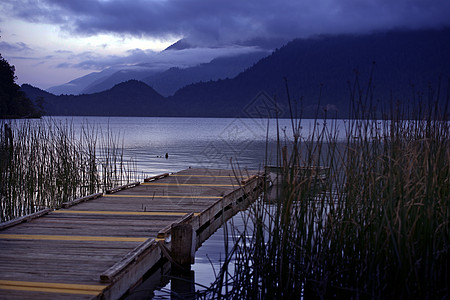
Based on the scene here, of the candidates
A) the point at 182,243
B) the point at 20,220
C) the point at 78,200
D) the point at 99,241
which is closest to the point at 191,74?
the point at 78,200

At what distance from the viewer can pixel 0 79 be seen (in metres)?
31.1

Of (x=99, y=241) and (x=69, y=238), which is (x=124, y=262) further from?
(x=69, y=238)

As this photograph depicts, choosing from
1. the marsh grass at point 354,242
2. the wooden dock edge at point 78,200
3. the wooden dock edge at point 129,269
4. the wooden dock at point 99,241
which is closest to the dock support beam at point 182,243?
the wooden dock at point 99,241

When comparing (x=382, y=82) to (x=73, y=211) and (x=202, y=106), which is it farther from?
(x=73, y=211)

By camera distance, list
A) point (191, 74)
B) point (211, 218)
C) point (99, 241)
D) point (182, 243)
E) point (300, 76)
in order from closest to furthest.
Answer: point (99, 241), point (182, 243), point (211, 218), point (300, 76), point (191, 74)

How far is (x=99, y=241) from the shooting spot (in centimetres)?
337

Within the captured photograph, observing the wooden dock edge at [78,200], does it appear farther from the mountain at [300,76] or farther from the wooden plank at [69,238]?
the mountain at [300,76]

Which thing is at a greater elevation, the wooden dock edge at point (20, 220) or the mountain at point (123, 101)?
the mountain at point (123, 101)

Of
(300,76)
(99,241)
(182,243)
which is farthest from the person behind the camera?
(300,76)

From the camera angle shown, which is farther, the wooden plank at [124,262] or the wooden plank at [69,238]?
the wooden plank at [69,238]

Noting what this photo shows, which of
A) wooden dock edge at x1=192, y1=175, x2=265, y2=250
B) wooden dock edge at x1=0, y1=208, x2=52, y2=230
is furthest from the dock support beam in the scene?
wooden dock edge at x1=0, y1=208, x2=52, y2=230

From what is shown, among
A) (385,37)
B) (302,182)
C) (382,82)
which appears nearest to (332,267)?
(302,182)

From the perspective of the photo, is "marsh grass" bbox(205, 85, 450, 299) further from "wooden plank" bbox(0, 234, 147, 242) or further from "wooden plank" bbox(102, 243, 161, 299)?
"wooden plank" bbox(0, 234, 147, 242)

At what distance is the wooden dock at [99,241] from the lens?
2502 mm
